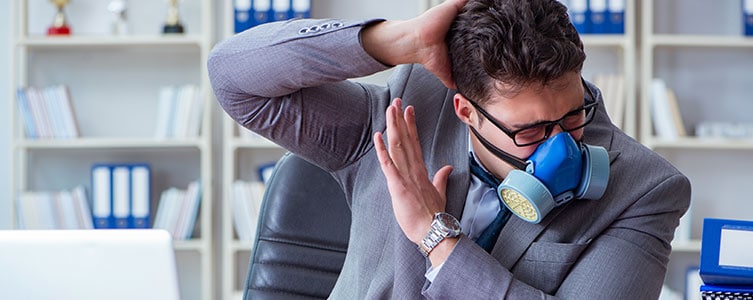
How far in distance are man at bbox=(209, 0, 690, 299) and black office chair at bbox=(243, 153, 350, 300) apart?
14cm

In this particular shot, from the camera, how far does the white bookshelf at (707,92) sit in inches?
169

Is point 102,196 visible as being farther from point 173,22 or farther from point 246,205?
point 173,22

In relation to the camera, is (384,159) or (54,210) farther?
(54,210)

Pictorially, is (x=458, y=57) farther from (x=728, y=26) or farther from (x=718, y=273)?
(x=728, y=26)

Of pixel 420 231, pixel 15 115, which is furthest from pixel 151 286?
pixel 15 115

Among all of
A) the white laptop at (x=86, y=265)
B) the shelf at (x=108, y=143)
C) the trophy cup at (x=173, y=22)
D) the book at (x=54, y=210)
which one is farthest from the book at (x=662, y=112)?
the white laptop at (x=86, y=265)

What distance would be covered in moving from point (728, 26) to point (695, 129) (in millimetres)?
471

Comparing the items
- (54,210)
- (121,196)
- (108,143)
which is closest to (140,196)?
(121,196)

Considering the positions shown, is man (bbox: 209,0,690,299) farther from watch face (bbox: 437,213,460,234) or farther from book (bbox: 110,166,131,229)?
book (bbox: 110,166,131,229)

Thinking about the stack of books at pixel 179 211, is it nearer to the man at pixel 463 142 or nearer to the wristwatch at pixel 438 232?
the man at pixel 463 142

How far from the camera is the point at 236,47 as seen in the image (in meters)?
1.74

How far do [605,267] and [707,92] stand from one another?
2.92 m

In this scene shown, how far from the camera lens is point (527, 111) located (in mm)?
1608

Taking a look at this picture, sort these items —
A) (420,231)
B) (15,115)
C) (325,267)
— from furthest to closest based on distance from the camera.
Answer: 1. (15,115)
2. (325,267)
3. (420,231)
